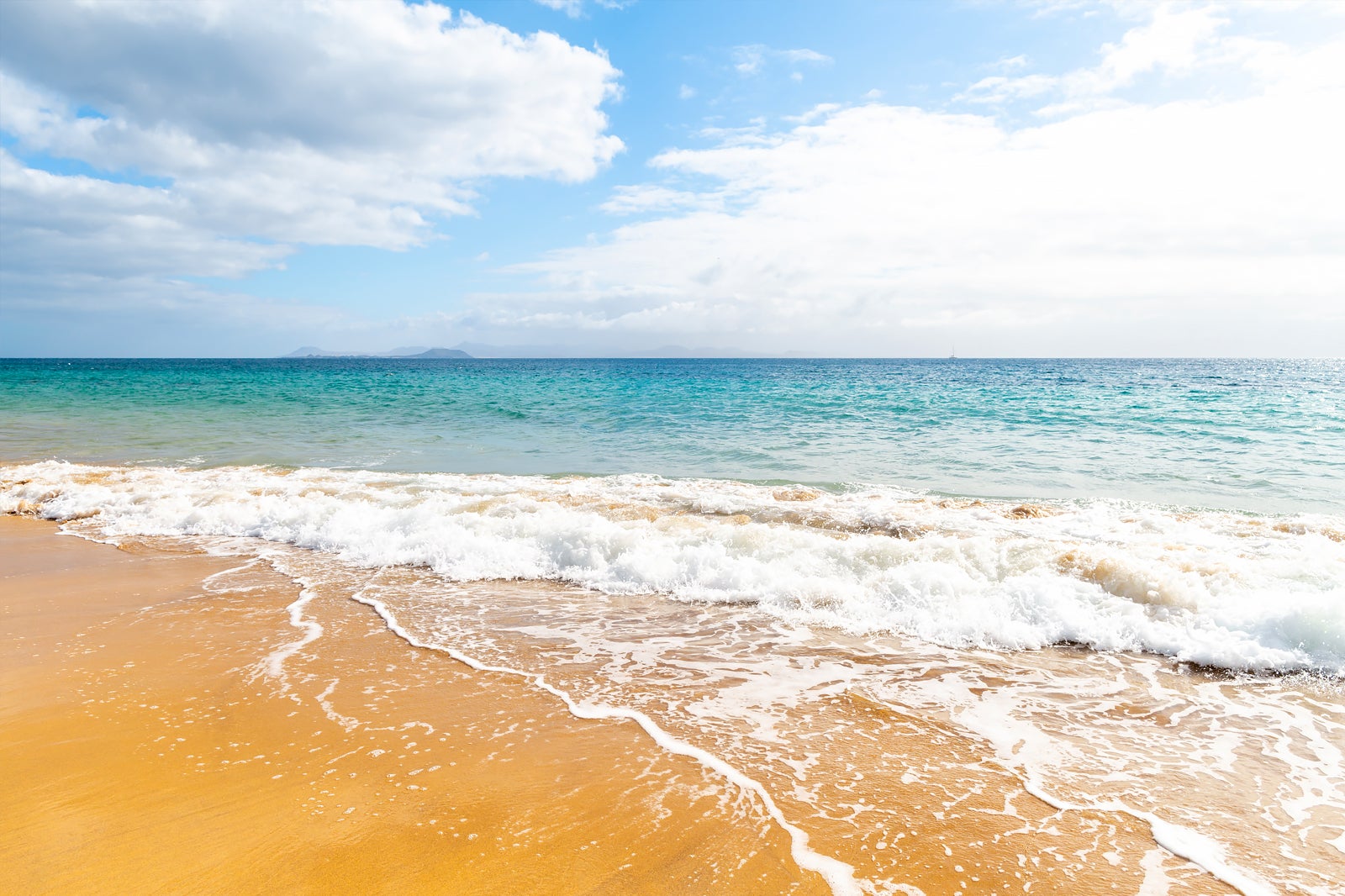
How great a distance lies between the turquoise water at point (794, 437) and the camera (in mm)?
13961

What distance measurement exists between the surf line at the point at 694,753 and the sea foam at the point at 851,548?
2.23 metres

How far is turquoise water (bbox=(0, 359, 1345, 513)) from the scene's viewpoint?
1396cm

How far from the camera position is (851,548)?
7941mm

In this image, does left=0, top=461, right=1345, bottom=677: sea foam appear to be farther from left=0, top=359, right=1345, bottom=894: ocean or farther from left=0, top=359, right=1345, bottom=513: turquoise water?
left=0, top=359, right=1345, bottom=513: turquoise water

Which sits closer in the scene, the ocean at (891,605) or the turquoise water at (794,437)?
the ocean at (891,605)

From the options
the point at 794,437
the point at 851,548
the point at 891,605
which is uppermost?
the point at 794,437

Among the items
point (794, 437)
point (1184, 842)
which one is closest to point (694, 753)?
point (1184, 842)

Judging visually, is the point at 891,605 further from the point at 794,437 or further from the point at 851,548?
the point at 794,437

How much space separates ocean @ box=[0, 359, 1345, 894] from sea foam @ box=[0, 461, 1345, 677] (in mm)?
42

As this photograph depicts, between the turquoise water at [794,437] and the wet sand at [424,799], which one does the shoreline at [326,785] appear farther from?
the turquoise water at [794,437]

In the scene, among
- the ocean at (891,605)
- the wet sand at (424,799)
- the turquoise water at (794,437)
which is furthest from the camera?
the turquoise water at (794,437)

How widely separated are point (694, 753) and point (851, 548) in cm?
442

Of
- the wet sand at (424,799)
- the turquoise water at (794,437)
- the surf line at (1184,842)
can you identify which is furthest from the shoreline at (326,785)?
the turquoise water at (794,437)

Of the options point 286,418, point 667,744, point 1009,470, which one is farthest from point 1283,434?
point 286,418
